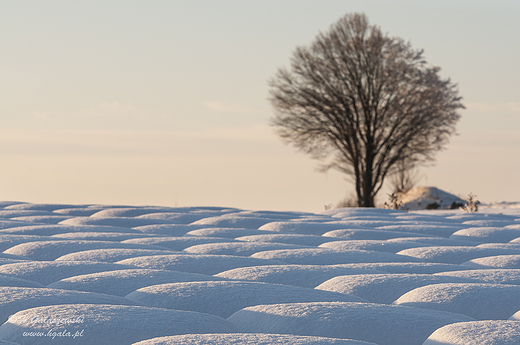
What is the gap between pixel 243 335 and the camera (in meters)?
1.61

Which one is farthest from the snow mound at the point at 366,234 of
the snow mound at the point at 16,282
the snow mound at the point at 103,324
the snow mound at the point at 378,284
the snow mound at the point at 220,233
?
the snow mound at the point at 103,324

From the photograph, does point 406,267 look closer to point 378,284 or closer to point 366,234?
point 378,284

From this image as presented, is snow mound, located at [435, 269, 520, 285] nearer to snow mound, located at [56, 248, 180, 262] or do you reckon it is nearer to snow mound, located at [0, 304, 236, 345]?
snow mound, located at [0, 304, 236, 345]

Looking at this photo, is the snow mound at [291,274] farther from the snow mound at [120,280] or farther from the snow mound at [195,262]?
the snow mound at [120,280]

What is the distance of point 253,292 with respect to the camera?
2229mm

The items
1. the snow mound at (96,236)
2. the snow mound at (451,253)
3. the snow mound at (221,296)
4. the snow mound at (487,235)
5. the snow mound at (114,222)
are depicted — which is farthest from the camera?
the snow mound at (114,222)

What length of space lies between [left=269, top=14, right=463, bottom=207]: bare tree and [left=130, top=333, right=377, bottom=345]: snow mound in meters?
14.7

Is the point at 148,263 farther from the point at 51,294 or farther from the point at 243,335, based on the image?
the point at 243,335

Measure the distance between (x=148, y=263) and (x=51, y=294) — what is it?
36.4 inches

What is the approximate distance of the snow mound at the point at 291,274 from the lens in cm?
268

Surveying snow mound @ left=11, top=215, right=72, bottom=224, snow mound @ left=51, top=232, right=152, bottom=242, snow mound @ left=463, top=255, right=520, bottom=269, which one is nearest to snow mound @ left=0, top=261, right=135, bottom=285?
snow mound @ left=51, top=232, right=152, bottom=242

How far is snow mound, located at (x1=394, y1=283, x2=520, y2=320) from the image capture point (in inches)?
86.4

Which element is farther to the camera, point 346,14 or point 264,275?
point 346,14

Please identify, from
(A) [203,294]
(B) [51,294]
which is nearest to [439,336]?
(A) [203,294]
